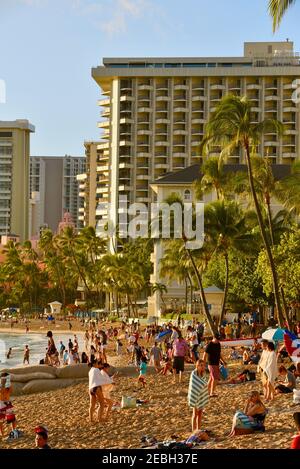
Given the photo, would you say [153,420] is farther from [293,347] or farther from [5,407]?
[293,347]

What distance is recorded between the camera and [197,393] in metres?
16.3

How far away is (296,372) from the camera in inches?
848

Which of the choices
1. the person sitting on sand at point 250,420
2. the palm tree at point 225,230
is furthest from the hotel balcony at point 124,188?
the person sitting on sand at point 250,420

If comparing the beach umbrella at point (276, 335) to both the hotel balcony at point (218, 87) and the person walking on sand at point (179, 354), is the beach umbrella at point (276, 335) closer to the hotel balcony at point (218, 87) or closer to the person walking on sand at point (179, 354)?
the person walking on sand at point (179, 354)

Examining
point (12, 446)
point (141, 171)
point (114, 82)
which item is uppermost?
point (114, 82)

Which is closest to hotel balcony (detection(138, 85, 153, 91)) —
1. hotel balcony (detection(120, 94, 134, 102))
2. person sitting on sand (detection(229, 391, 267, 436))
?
hotel balcony (detection(120, 94, 134, 102))

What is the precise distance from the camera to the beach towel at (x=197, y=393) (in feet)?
53.4

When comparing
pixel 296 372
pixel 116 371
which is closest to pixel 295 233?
pixel 116 371

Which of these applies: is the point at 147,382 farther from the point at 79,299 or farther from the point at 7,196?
the point at 7,196

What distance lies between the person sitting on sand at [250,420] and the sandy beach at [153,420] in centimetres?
19

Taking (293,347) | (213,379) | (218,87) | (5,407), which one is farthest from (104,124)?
(5,407)

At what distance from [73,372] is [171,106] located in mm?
80165

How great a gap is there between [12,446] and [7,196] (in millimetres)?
172797

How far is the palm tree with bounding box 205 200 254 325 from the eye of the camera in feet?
142
